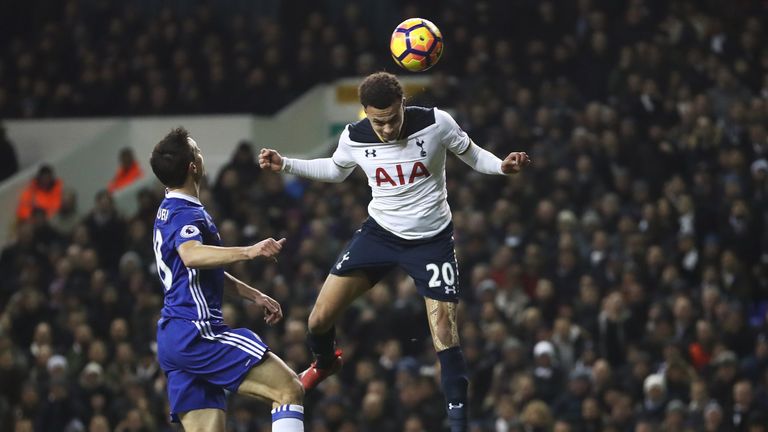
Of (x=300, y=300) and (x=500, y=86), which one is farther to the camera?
(x=500, y=86)

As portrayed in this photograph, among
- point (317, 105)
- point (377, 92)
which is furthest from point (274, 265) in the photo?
point (377, 92)

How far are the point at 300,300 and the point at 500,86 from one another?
4401 mm

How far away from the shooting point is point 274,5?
74.2 ft

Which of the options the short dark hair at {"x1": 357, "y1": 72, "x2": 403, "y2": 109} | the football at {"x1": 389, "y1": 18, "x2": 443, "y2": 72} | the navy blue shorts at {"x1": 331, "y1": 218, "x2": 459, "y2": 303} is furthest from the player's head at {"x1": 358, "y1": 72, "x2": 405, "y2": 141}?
the navy blue shorts at {"x1": 331, "y1": 218, "x2": 459, "y2": 303}

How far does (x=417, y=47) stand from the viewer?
9344 millimetres

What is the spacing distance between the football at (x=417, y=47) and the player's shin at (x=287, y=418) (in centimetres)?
251

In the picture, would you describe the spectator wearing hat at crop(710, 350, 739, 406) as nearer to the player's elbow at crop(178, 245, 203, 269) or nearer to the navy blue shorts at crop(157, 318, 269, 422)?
the navy blue shorts at crop(157, 318, 269, 422)

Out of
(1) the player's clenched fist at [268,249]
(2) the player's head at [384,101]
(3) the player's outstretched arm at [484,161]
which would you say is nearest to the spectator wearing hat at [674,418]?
(3) the player's outstretched arm at [484,161]

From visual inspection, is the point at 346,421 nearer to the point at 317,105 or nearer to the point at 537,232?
the point at 537,232

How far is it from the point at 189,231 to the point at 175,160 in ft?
1.56

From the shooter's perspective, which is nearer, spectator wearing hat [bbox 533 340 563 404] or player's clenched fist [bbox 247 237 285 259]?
player's clenched fist [bbox 247 237 285 259]

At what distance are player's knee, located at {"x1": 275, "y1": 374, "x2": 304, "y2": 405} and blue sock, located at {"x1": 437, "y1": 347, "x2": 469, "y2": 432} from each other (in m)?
1.31

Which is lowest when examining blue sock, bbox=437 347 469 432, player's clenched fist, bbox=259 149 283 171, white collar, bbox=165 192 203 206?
blue sock, bbox=437 347 469 432

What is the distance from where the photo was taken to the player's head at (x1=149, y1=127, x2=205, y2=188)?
8.21m
